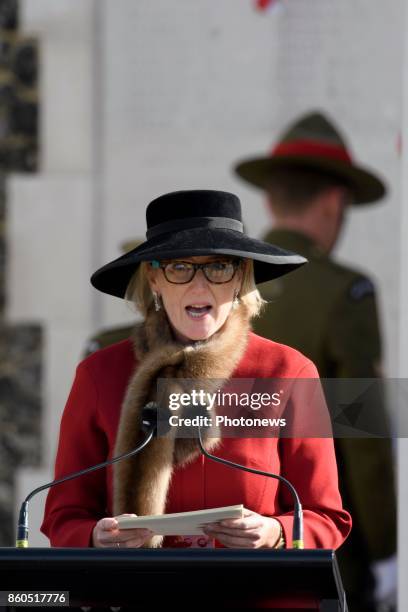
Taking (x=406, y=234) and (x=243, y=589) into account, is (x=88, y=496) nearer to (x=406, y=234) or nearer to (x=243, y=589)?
(x=243, y=589)

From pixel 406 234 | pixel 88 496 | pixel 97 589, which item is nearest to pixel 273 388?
Result: pixel 88 496

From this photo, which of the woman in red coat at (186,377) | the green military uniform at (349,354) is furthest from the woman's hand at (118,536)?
the green military uniform at (349,354)

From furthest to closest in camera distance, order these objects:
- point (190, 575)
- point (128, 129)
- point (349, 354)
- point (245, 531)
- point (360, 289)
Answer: point (128, 129)
point (360, 289)
point (349, 354)
point (245, 531)
point (190, 575)

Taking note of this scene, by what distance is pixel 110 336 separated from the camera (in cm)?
516

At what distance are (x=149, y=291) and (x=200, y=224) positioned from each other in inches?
6.7

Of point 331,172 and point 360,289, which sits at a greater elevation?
point 331,172

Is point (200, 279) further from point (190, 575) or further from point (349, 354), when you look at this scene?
point (349, 354)

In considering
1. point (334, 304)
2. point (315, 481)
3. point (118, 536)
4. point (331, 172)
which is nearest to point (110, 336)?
point (334, 304)

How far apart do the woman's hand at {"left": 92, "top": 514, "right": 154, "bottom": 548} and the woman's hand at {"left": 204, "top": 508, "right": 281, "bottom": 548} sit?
4.5 inches

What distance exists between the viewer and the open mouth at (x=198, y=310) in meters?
2.52

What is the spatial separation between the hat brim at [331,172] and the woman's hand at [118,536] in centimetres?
327

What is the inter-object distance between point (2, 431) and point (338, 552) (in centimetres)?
157

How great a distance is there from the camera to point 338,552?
5148 mm

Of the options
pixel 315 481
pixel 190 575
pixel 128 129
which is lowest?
pixel 190 575
